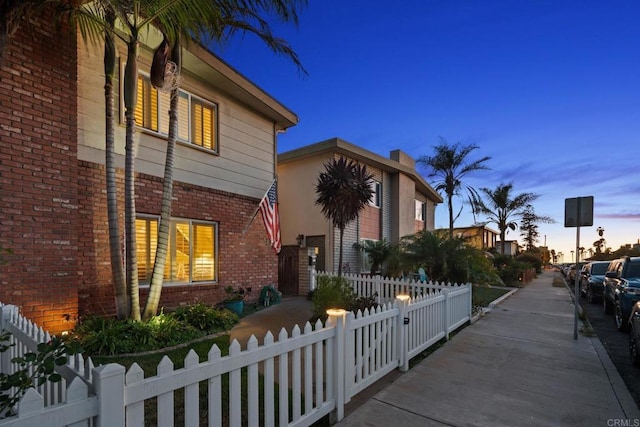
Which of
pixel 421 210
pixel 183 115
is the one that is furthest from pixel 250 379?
pixel 421 210

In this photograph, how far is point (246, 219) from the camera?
10.0 m

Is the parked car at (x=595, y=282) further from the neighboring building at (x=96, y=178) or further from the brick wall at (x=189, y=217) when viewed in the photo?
the neighboring building at (x=96, y=178)

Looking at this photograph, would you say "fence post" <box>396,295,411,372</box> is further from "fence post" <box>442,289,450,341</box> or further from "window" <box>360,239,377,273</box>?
"window" <box>360,239,377,273</box>

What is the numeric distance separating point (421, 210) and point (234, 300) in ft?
53.8

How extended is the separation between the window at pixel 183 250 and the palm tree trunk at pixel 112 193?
1.50 m

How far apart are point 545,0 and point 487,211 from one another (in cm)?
2468

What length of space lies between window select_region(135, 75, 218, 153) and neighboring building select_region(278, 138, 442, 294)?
5319mm

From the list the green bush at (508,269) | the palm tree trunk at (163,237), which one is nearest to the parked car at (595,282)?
the green bush at (508,269)

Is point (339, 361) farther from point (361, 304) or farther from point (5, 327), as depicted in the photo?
point (361, 304)

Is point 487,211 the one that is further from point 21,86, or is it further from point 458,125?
point 21,86

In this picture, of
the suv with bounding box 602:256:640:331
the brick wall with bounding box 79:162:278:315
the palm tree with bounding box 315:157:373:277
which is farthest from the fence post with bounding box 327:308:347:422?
the suv with bounding box 602:256:640:331

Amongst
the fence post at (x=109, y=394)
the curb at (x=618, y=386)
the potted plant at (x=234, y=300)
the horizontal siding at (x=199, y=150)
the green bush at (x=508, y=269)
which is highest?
the horizontal siding at (x=199, y=150)

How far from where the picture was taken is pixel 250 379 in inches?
111

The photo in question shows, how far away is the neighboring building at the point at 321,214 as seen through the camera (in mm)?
13461
